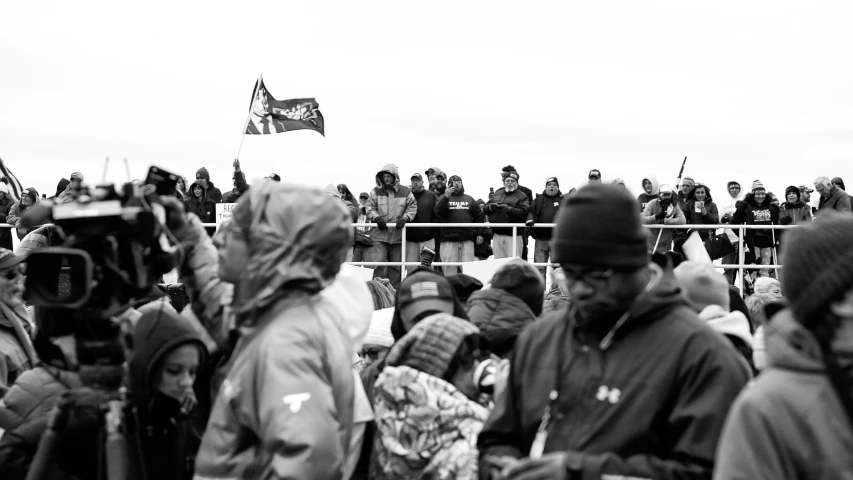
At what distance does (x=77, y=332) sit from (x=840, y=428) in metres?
2.58

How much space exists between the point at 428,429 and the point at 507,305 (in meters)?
1.26

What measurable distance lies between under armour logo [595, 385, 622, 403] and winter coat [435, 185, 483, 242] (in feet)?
44.0

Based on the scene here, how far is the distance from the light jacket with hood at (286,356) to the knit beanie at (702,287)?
227 cm

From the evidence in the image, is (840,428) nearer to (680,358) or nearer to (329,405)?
(680,358)

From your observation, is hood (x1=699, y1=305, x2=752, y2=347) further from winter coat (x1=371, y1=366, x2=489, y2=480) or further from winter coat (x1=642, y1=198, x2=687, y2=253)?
winter coat (x1=642, y1=198, x2=687, y2=253)

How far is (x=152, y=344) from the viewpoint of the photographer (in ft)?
14.4

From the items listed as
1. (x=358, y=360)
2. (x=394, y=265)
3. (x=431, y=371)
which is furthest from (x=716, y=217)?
(x=431, y=371)

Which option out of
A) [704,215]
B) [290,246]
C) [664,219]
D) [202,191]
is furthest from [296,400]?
[202,191]

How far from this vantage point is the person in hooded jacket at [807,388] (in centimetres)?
247

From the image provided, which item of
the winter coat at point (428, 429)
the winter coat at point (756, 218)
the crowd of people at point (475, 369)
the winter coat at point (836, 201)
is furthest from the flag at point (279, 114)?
the winter coat at point (428, 429)

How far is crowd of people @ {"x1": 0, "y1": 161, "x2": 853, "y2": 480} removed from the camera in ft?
8.39

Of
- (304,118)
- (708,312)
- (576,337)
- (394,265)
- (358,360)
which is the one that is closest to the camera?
(576,337)

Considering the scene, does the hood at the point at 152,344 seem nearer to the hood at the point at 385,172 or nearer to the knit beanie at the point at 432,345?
the knit beanie at the point at 432,345

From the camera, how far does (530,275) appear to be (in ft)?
18.4
